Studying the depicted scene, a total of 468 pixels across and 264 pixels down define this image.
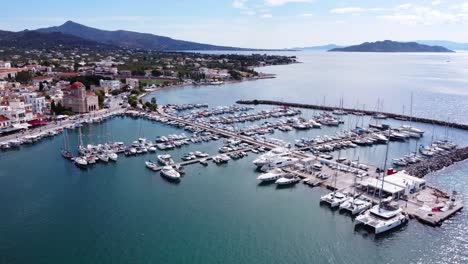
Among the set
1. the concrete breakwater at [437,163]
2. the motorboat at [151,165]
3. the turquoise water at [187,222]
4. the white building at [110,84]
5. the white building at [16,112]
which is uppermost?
the white building at [110,84]

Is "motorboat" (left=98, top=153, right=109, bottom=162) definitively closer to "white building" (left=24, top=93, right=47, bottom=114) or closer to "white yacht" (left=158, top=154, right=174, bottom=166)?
"white yacht" (left=158, top=154, right=174, bottom=166)

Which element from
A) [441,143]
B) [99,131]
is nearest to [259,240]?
[441,143]

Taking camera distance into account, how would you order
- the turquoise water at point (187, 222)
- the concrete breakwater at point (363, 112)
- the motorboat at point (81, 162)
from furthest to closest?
the concrete breakwater at point (363, 112), the motorboat at point (81, 162), the turquoise water at point (187, 222)

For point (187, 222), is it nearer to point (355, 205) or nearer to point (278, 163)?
point (355, 205)

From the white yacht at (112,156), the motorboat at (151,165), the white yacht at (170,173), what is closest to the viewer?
the white yacht at (170,173)

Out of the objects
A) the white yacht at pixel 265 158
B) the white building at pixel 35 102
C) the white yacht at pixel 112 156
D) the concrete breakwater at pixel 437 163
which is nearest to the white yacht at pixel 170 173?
the white yacht at pixel 112 156

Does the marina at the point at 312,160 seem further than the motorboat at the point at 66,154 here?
No

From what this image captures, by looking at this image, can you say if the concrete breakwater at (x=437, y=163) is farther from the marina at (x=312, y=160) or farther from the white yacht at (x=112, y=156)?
the white yacht at (x=112, y=156)
